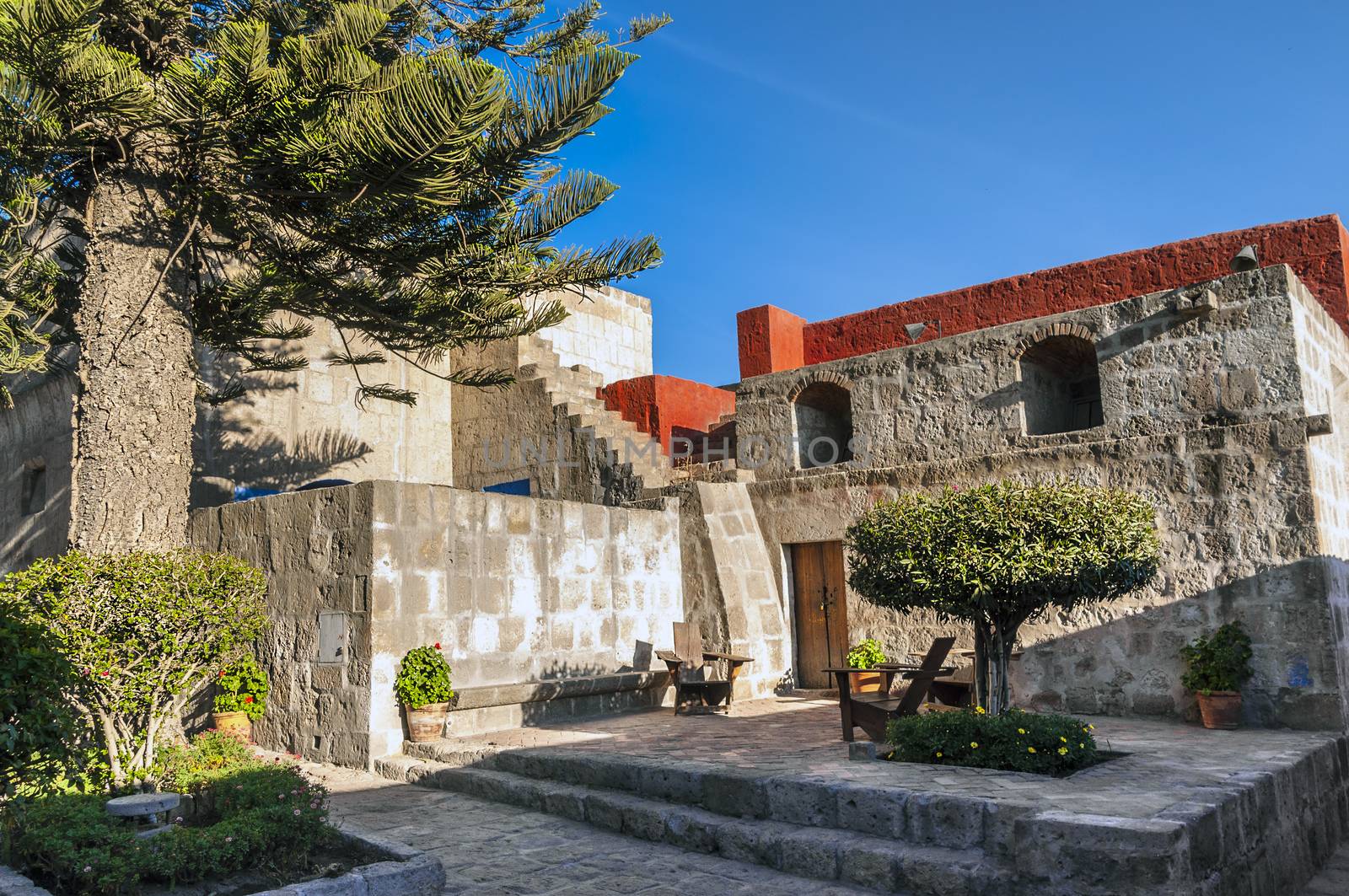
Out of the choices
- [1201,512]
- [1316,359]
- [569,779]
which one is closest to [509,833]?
[569,779]

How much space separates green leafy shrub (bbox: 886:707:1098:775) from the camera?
5.93 metres

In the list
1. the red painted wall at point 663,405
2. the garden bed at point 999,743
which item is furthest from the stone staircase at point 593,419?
the garden bed at point 999,743

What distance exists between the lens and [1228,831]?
4.67 metres

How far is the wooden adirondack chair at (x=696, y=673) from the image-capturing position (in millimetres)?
9922

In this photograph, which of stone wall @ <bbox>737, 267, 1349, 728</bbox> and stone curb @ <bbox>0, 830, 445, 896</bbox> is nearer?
stone curb @ <bbox>0, 830, 445, 896</bbox>

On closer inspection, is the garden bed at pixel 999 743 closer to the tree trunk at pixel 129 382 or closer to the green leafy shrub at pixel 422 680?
the green leafy shrub at pixel 422 680

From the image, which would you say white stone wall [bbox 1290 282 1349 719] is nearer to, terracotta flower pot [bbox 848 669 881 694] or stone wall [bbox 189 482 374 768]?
terracotta flower pot [bbox 848 669 881 694]

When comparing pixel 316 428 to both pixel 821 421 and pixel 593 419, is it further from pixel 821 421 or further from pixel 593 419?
pixel 821 421

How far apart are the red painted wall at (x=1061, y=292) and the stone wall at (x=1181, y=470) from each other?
1.06 metres

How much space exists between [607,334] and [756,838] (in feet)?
45.0

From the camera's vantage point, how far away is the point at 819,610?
38.3 feet

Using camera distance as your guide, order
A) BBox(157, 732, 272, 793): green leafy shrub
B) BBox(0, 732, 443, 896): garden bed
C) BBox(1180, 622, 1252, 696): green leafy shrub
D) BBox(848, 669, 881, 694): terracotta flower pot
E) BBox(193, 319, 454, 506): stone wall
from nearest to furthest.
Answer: BBox(0, 732, 443, 896): garden bed
BBox(157, 732, 272, 793): green leafy shrub
BBox(1180, 622, 1252, 696): green leafy shrub
BBox(848, 669, 881, 694): terracotta flower pot
BBox(193, 319, 454, 506): stone wall

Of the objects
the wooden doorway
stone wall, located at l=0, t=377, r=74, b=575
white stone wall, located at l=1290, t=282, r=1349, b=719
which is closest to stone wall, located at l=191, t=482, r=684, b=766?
the wooden doorway

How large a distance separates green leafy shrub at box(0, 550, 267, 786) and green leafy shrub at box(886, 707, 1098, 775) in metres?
5.32
